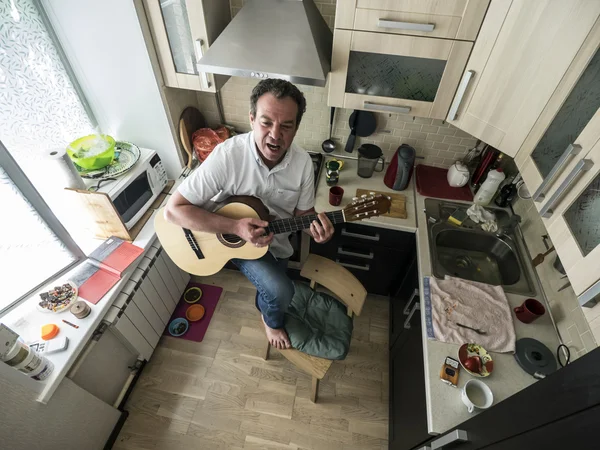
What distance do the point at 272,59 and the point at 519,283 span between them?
5.58ft

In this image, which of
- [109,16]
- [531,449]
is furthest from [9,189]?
[531,449]

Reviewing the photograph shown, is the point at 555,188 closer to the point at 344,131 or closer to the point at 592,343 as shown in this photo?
the point at 592,343

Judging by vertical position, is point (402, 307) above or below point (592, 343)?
below

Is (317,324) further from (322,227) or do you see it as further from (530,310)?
(530,310)

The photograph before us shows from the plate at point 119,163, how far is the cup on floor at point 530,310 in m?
2.31

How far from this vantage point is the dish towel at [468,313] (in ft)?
4.70

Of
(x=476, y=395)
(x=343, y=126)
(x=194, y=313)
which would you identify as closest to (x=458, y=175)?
(x=343, y=126)

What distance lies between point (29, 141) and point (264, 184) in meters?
1.29

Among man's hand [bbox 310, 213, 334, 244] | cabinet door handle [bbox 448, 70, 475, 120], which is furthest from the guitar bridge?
cabinet door handle [bbox 448, 70, 475, 120]

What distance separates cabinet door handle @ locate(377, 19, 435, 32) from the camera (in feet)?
4.27

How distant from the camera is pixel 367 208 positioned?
146cm

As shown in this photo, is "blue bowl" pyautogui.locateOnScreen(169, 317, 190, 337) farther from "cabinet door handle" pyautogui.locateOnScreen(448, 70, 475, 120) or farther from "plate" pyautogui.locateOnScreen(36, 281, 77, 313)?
"cabinet door handle" pyautogui.locateOnScreen(448, 70, 475, 120)

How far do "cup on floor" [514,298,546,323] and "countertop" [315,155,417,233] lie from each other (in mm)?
663

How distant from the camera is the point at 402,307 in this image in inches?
81.3
